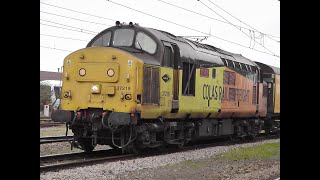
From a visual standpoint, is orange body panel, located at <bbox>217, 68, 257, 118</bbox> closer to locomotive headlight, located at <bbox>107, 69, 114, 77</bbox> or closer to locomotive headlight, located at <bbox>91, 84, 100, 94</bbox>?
locomotive headlight, located at <bbox>107, 69, 114, 77</bbox>

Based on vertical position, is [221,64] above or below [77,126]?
above

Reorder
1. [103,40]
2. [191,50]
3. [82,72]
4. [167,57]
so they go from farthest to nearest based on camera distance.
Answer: [191,50] → [167,57] → [103,40] → [82,72]

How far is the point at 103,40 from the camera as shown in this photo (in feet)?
39.6

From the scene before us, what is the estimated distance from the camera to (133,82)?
35.3 feet

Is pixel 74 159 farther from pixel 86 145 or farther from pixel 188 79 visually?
pixel 188 79

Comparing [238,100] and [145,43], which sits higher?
[145,43]

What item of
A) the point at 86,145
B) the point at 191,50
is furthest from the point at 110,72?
the point at 191,50

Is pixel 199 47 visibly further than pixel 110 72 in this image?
Yes

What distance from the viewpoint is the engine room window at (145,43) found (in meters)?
11.8

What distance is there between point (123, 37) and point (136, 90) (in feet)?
5.80

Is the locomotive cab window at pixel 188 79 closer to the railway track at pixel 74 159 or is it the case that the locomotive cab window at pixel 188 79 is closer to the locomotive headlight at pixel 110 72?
the railway track at pixel 74 159

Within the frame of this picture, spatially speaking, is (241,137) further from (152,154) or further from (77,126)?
(77,126)
